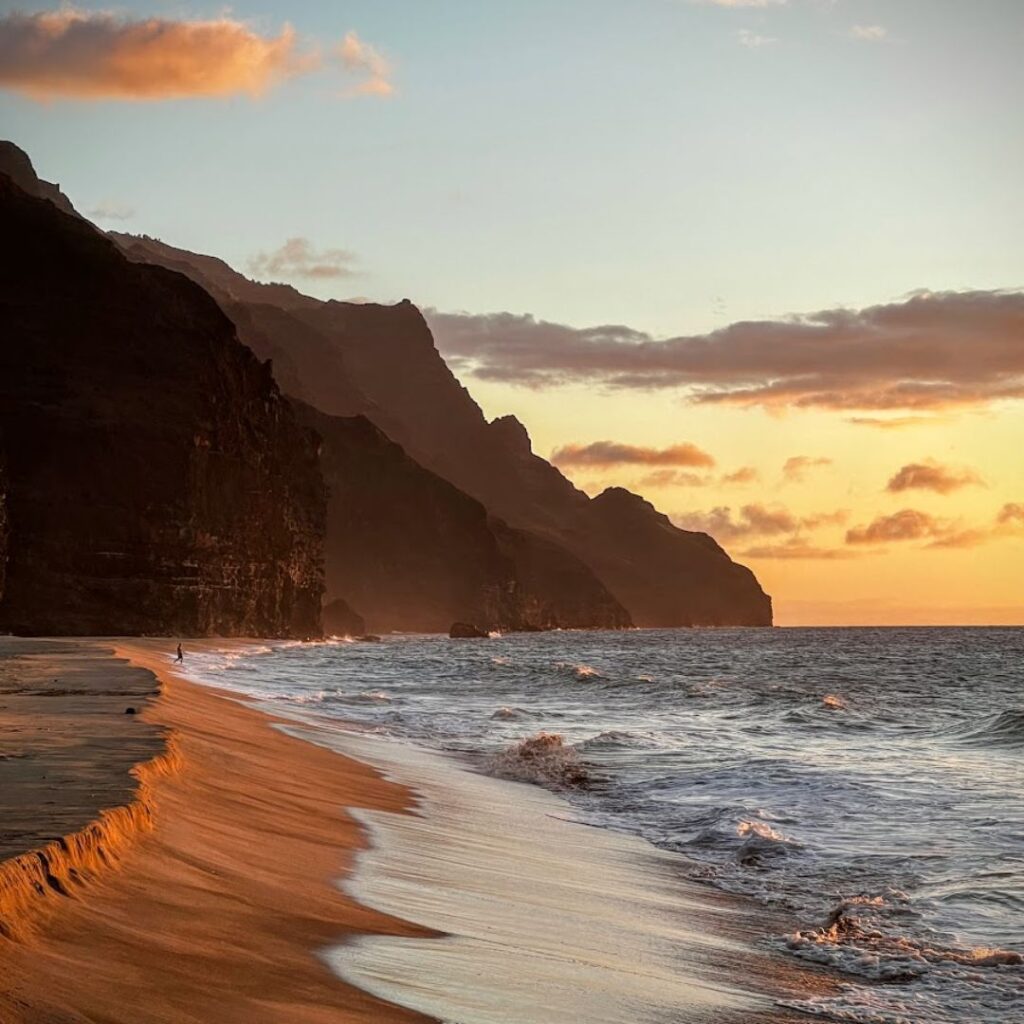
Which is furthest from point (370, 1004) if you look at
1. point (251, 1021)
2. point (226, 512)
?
point (226, 512)

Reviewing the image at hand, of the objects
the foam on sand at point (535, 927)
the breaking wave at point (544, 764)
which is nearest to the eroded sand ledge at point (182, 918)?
the foam on sand at point (535, 927)

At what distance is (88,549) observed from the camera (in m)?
105

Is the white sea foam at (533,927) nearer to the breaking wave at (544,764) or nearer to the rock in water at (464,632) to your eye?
the breaking wave at (544,764)

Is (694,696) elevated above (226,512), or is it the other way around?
(226,512)

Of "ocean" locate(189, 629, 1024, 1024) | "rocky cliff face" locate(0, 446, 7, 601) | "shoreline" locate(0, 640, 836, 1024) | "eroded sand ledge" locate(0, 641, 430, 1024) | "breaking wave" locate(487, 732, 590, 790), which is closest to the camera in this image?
"eroded sand ledge" locate(0, 641, 430, 1024)

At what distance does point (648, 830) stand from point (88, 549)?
307ft

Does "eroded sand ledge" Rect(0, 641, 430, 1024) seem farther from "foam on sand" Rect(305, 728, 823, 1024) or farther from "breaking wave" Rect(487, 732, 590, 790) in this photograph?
"breaking wave" Rect(487, 732, 590, 790)

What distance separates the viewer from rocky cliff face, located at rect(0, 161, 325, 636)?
103 meters

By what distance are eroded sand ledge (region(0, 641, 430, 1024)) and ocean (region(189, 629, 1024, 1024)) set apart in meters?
3.59

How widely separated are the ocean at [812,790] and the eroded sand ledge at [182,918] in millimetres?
3594

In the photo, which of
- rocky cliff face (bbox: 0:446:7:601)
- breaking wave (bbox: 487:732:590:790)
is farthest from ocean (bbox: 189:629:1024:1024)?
rocky cliff face (bbox: 0:446:7:601)

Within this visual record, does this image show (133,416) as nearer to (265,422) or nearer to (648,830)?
(265,422)

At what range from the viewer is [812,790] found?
893 inches

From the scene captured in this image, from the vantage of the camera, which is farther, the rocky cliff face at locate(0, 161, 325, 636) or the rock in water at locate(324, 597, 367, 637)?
the rock in water at locate(324, 597, 367, 637)
